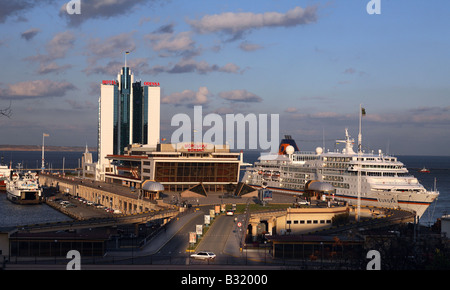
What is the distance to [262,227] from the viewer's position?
98.9 meters

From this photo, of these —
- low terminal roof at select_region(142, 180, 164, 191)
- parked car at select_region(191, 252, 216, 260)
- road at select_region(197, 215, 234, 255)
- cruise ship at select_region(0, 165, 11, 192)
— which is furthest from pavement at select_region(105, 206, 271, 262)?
cruise ship at select_region(0, 165, 11, 192)

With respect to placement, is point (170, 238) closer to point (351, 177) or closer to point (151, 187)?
point (151, 187)

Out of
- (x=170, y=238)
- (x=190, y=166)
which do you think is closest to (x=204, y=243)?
(x=170, y=238)

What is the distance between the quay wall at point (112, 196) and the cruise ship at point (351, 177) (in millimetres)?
33829

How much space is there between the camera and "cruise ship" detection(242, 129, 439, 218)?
105 metres

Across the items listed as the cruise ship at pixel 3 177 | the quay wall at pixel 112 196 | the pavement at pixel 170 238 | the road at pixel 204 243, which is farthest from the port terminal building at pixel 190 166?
the cruise ship at pixel 3 177

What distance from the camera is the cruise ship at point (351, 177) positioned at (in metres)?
105

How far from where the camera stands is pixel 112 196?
13012 centimetres

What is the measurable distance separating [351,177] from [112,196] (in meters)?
57.5

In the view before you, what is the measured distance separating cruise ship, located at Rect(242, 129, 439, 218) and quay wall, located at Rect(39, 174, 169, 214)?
33.8 meters

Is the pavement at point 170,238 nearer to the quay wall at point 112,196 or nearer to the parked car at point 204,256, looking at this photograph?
the parked car at point 204,256

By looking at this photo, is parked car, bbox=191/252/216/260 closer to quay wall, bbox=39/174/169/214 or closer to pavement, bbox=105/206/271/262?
pavement, bbox=105/206/271/262
